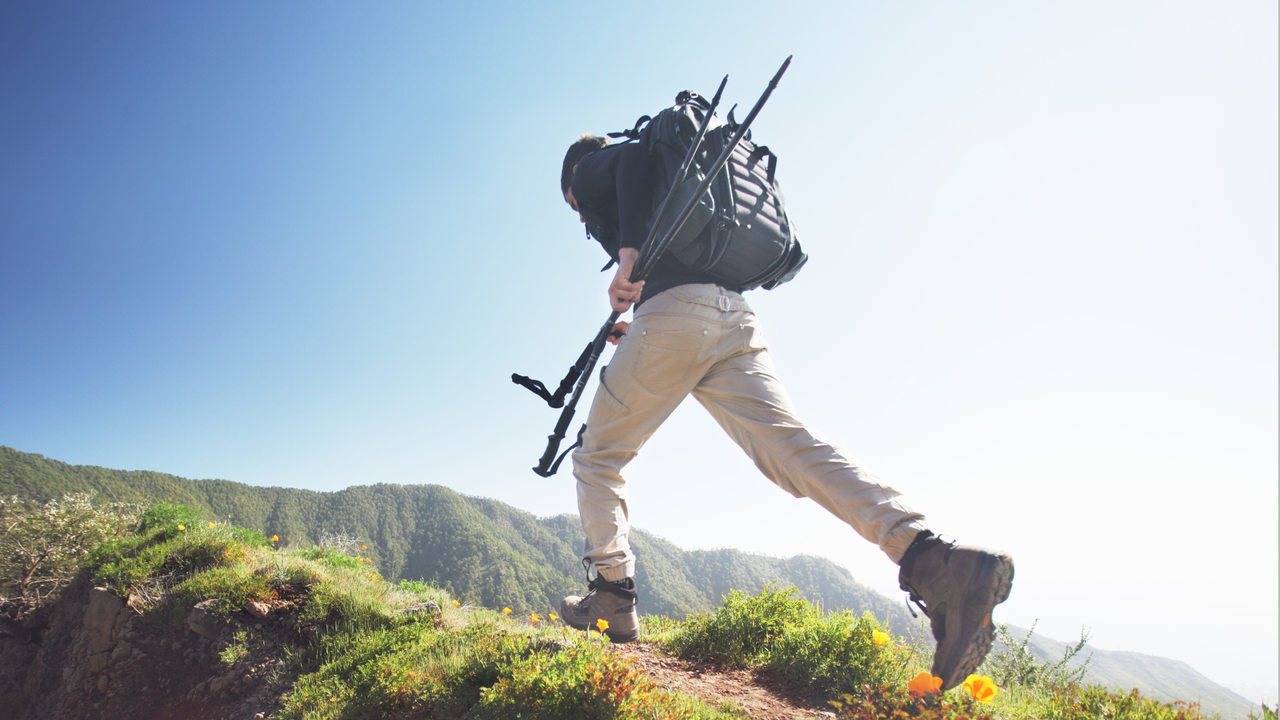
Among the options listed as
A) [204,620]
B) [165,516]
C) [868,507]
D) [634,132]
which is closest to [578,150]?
[634,132]

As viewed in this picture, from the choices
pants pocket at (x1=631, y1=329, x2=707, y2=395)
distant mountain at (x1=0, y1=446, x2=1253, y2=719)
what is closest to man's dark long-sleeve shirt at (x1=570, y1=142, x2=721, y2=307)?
pants pocket at (x1=631, y1=329, x2=707, y2=395)

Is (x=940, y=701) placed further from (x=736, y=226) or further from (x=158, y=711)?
(x=158, y=711)

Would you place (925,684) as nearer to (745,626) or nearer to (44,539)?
(745,626)

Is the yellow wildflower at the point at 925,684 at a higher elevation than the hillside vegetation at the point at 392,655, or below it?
higher

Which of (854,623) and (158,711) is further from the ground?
(854,623)

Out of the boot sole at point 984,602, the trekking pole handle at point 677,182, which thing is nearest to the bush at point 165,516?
the trekking pole handle at point 677,182

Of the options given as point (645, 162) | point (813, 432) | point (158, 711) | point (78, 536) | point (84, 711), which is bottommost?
point (78, 536)

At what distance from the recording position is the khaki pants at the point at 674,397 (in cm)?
232

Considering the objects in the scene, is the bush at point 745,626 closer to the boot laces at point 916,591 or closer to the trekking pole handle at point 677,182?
the boot laces at point 916,591

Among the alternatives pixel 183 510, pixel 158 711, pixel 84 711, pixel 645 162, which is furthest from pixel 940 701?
pixel 183 510

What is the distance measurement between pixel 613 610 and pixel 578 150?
275 centimetres

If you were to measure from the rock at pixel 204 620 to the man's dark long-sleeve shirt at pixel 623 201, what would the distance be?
416 cm

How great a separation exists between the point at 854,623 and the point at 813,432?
3.98 feet

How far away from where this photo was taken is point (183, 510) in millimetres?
6633
